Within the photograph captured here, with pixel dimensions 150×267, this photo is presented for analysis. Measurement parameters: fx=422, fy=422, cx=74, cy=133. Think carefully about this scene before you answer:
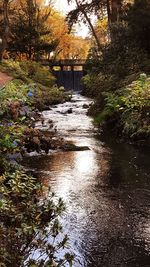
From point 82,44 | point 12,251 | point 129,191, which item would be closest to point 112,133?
point 129,191

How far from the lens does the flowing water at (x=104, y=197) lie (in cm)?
440

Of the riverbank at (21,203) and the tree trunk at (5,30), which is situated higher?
the tree trunk at (5,30)

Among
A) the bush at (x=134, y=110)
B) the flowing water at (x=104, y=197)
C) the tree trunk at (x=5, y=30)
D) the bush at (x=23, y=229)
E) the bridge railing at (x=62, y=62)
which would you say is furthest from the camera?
the bridge railing at (x=62, y=62)

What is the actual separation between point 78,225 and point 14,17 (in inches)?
1277

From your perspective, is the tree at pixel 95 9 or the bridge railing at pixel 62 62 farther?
the bridge railing at pixel 62 62

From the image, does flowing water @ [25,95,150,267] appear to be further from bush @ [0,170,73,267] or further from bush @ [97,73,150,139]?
bush @ [0,170,73,267]

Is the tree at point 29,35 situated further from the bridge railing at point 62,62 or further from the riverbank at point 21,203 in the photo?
the riverbank at point 21,203

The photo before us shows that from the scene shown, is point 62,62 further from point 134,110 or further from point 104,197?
point 104,197

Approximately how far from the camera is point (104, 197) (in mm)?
6121

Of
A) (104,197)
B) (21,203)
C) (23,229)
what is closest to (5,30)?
(104,197)

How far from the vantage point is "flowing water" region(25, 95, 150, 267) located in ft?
14.4

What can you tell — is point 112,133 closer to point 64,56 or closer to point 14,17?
point 14,17

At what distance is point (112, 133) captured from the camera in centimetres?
1212

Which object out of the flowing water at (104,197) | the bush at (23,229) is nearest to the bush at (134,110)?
the flowing water at (104,197)
